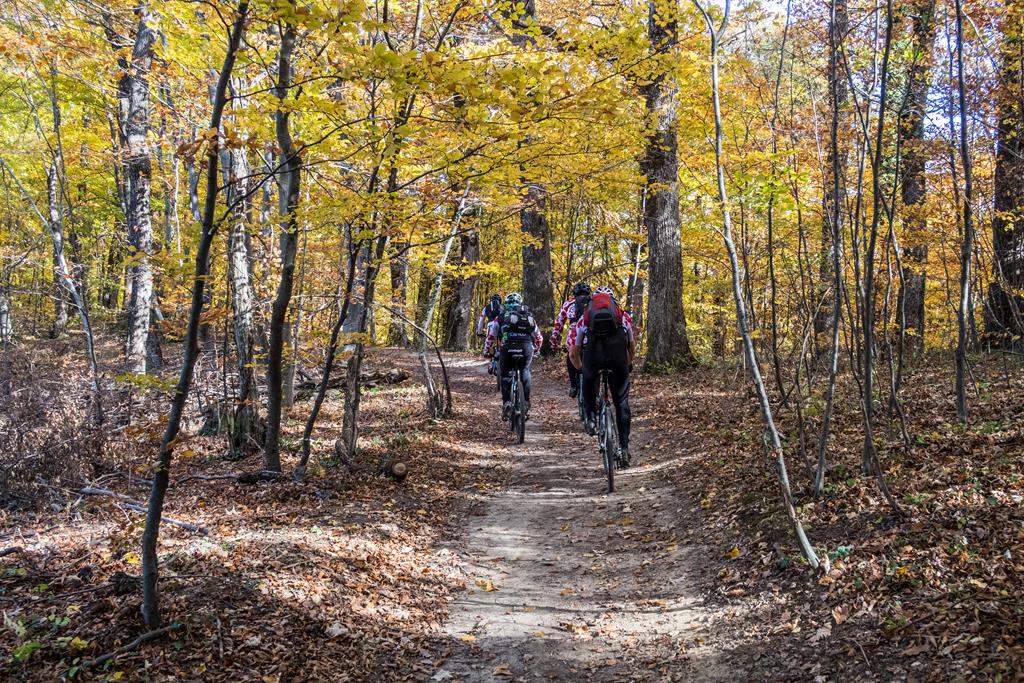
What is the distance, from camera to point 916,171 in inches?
448

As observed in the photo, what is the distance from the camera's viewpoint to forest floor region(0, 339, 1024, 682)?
3.64 metres

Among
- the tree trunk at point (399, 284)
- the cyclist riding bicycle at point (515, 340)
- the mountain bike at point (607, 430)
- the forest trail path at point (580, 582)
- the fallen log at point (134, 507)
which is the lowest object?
the forest trail path at point (580, 582)

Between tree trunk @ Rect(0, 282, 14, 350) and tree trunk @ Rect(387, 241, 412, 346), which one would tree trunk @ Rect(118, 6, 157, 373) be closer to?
tree trunk @ Rect(0, 282, 14, 350)

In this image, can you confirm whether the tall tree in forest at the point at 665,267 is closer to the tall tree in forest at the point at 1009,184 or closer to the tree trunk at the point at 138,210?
the tall tree in forest at the point at 1009,184

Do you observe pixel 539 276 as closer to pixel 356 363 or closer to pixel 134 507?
pixel 356 363

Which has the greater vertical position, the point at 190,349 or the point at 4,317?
the point at 4,317

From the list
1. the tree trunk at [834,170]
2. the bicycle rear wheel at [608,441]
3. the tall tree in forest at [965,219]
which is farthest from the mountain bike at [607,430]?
the tall tree in forest at [965,219]

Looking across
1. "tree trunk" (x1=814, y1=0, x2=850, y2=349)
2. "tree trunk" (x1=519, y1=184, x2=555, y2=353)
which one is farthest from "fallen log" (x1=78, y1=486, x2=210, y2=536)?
"tree trunk" (x1=519, y1=184, x2=555, y2=353)

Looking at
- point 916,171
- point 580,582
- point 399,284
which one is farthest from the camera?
point 399,284

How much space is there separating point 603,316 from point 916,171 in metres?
8.14

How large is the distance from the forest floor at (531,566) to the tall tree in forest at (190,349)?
0.16 meters

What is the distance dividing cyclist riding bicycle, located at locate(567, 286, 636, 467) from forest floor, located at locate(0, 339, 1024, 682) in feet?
3.29

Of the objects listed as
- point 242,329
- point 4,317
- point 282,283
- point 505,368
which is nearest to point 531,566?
point 282,283

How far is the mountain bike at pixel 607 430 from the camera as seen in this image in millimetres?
7195
